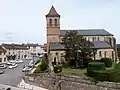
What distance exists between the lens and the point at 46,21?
59094 millimetres

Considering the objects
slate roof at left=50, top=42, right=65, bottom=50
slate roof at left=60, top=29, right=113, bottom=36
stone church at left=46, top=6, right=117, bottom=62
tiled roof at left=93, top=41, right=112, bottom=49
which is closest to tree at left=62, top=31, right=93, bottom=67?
stone church at left=46, top=6, right=117, bottom=62

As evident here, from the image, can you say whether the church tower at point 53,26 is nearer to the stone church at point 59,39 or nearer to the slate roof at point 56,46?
the stone church at point 59,39

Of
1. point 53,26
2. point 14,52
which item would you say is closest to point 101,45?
point 53,26

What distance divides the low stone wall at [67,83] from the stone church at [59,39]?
34.2 feet

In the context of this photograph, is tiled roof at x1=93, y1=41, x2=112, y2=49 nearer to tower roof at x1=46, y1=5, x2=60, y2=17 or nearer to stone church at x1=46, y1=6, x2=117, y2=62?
stone church at x1=46, y1=6, x2=117, y2=62

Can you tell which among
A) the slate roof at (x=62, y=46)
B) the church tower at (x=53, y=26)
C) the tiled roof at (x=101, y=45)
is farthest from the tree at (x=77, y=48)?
the church tower at (x=53, y=26)

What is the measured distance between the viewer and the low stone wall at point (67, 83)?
26.6m

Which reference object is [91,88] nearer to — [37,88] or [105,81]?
[105,81]

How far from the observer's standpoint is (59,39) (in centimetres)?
5969

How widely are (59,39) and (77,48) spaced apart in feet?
60.3

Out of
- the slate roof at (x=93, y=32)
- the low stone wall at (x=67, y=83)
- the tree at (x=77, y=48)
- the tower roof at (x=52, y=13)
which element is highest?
the tower roof at (x=52, y=13)

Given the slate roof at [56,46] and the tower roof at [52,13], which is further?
the tower roof at [52,13]

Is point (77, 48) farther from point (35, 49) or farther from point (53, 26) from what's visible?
point (35, 49)

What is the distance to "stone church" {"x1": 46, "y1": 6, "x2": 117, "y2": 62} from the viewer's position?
5159 centimetres
